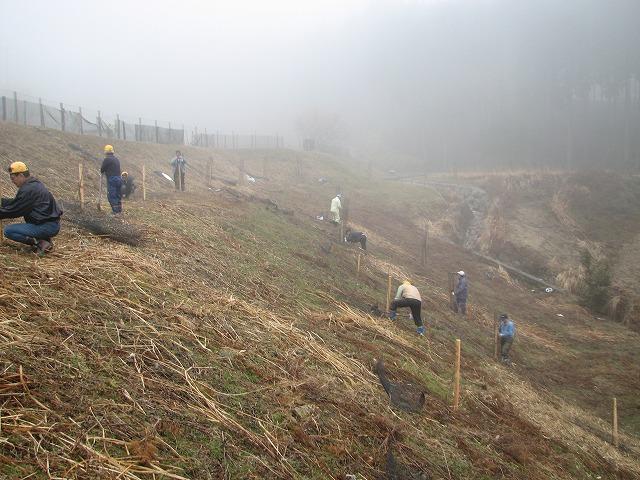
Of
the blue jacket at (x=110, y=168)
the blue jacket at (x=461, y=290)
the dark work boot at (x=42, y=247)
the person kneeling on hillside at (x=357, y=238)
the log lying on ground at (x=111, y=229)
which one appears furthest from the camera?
the person kneeling on hillside at (x=357, y=238)

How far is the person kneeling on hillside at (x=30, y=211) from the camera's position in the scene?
6.73 metres

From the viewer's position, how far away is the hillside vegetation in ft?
14.7

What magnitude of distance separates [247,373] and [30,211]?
3.57 metres

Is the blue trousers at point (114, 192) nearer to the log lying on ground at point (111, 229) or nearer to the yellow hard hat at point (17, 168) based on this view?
the log lying on ground at point (111, 229)

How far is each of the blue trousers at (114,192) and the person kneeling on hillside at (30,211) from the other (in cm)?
457

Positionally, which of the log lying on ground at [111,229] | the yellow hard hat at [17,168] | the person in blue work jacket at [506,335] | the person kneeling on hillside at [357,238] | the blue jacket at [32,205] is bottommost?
the person in blue work jacket at [506,335]

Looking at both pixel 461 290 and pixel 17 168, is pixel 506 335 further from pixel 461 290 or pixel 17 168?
pixel 17 168

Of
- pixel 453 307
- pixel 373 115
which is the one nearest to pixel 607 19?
pixel 373 115

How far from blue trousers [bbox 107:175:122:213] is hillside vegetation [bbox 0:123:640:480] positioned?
1.22ft

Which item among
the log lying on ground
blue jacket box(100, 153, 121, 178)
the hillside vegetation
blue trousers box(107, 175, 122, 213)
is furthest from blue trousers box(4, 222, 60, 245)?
blue jacket box(100, 153, 121, 178)

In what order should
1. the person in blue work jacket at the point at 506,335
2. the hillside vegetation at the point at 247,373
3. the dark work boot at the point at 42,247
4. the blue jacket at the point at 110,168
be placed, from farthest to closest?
the person in blue work jacket at the point at 506,335, the blue jacket at the point at 110,168, the dark work boot at the point at 42,247, the hillside vegetation at the point at 247,373

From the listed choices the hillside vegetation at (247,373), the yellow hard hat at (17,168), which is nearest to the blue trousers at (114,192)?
the hillside vegetation at (247,373)

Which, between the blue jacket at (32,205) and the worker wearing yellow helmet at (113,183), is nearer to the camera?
the blue jacket at (32,205)

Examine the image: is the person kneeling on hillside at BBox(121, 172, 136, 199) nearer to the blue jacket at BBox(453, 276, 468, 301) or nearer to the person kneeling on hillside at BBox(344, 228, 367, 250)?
the person kneeling on hillside at BBox(344, 228, 367, 250)
